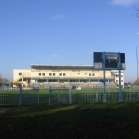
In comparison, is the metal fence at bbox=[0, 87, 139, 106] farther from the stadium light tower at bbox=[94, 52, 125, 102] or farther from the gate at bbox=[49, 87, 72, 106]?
the stadium light tower at bbox=[94, 52, 125, 102]

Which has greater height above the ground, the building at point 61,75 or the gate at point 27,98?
the building at point 61,75

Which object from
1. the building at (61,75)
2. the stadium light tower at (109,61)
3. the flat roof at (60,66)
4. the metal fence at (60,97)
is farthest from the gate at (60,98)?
the flat roof at (60,66)

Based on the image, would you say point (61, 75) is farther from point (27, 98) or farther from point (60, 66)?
point (27, 98)

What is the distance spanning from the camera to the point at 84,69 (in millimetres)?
105875

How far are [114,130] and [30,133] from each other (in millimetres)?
2495

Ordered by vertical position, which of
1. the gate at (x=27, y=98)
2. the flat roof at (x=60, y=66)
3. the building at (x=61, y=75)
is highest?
the flat roof at (x=60, y=66)

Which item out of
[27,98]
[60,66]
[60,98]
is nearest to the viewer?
[60,98]

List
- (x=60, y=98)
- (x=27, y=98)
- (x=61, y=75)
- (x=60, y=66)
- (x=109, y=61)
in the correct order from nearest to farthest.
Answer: (x=109, y=61) < (x=60, y=98) < (x=27, y=98) < (x=61, y=75) < (x=60, y=66)

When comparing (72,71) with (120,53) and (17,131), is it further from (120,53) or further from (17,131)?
(17,131)

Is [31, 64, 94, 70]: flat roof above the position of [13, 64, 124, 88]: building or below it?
above

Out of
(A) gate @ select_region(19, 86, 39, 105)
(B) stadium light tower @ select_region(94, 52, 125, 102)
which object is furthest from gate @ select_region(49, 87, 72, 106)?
(B) stadium light tower @ select_region(94, 52, 125, 102)

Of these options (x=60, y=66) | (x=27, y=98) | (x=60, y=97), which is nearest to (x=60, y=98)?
(x=60, y=97)

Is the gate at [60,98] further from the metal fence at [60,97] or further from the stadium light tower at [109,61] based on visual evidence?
the stadium light tower at [109,61]

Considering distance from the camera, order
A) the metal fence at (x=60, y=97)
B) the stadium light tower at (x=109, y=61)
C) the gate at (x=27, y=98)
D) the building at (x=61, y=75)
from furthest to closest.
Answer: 1. the building at (x=61, y=75)
2. the stadium light tower at (x=109, y=61)
3. the metal fence at (x=60, y=97)
4. the gate at (x=27, y=98)
